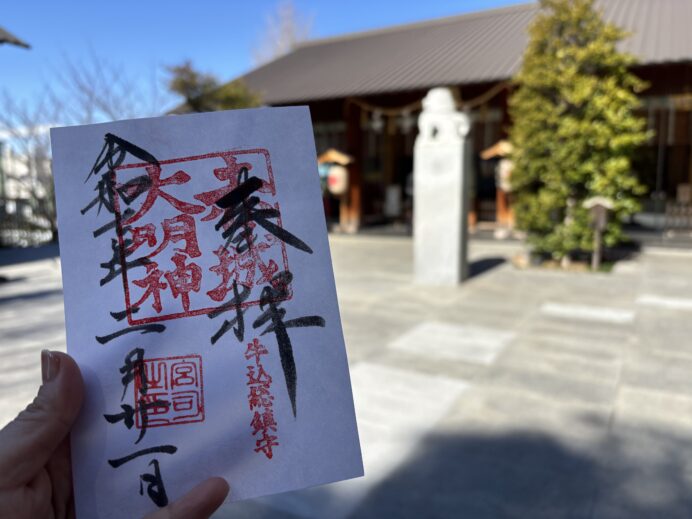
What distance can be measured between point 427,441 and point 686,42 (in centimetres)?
1001

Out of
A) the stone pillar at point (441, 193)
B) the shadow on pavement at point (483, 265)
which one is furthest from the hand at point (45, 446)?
the shadow on pavement at point (483, 265)

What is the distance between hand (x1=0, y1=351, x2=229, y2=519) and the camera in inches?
38.6

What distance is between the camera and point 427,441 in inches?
121

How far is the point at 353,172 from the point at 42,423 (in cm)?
1271

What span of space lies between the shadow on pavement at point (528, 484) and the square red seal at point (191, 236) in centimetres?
180

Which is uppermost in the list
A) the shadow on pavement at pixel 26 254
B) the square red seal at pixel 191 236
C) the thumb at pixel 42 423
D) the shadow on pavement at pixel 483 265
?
the square red seal at pixel 191 236

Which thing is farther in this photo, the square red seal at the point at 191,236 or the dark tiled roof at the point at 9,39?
the dark tiled roof at the point at 9,39

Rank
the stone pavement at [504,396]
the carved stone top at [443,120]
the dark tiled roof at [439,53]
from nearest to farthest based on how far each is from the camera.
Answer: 1. the stone pavement at [504,396]
2. the carved stone top at [443,120]
3. the dark tiled roof at [439,53]

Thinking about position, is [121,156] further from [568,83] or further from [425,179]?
[568,83]

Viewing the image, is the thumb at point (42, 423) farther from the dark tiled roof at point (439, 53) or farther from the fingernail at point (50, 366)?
the dark tiled roof at point (439, 53)

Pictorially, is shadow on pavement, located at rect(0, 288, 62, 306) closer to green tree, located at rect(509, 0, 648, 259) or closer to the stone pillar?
the stone pillar

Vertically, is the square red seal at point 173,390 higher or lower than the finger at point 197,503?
higher

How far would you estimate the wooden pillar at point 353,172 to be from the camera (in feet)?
43.4

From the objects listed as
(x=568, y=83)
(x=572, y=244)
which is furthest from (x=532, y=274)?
(x=568, y=83)
